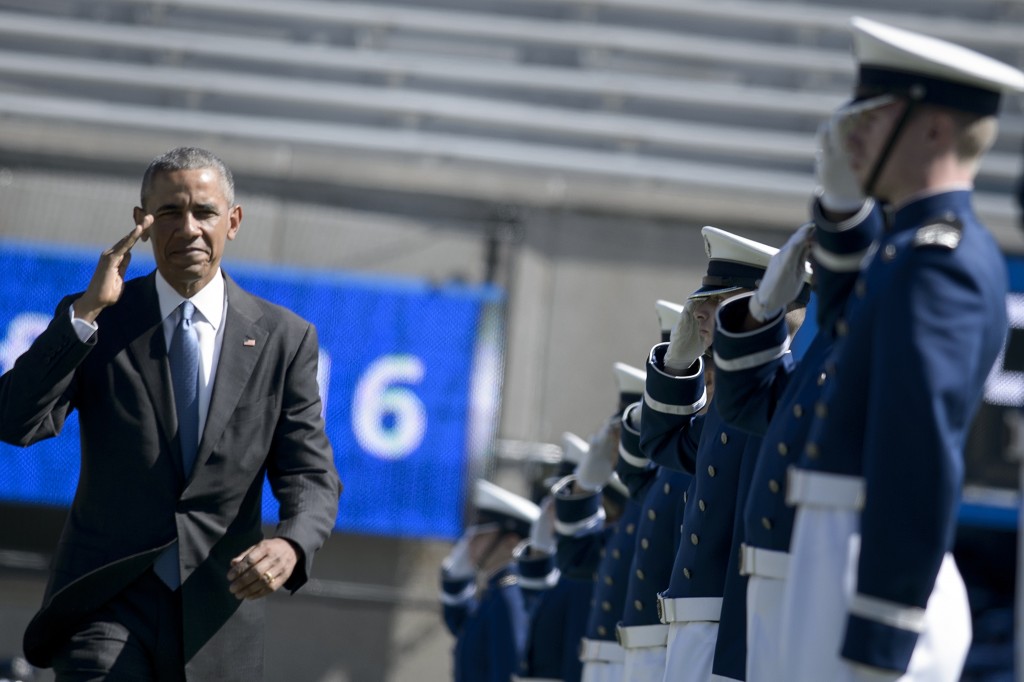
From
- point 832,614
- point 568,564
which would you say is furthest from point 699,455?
point 568,564

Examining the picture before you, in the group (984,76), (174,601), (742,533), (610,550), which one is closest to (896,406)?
(984,76)

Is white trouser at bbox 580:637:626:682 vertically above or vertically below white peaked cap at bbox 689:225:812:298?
Answer: below

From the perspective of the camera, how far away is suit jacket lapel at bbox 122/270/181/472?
122 inches

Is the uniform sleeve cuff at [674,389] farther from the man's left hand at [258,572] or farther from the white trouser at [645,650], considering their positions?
the man's left hand at [258,572]

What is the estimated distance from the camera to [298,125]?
10789mm

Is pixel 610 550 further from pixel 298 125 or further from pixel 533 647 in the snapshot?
pixel 298 125

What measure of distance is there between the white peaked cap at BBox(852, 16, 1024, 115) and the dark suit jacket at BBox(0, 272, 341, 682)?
142cm

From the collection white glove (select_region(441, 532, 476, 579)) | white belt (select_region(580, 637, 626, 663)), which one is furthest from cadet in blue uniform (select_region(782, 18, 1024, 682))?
white glove (select_region(441, 532, 476, 579))

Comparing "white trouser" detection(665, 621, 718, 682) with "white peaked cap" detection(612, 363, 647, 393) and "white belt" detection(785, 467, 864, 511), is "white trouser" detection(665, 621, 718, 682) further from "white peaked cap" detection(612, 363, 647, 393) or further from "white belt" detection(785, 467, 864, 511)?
"white peaked cap" detection(612, 363, 647, 393)

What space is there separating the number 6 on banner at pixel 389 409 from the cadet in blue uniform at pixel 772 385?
6.52 metres

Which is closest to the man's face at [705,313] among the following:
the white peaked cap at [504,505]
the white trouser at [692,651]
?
the white trouser at [692,651]

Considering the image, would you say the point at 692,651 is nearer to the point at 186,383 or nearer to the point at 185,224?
the point at 186,383

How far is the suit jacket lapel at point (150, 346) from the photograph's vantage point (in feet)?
10.2

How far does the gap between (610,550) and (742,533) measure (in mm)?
1777
